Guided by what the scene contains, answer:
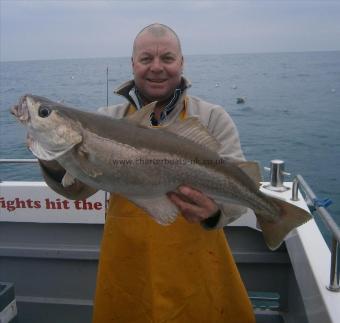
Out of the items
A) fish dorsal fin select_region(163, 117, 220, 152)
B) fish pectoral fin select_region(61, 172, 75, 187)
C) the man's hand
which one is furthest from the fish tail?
fish pectoral fin select_region(61, 172, 75, 187)

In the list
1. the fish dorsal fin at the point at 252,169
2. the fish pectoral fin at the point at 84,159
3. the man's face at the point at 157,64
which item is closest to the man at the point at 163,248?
the man's face at the point at 157,64

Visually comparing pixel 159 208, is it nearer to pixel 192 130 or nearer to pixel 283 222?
pixel 192 130

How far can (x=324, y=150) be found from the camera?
19.2 m

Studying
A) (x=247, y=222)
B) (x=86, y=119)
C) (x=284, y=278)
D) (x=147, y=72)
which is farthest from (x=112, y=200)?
(x=284, y=278)

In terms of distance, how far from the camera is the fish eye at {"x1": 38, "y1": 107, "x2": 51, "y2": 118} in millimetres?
2610

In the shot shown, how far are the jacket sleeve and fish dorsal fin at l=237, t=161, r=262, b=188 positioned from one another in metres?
0.14

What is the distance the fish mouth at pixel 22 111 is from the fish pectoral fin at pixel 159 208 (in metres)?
0.85

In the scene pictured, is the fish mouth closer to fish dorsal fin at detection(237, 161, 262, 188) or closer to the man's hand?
the man's hand

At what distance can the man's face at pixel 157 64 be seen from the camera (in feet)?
10.3

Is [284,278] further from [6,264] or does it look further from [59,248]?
[6,264]

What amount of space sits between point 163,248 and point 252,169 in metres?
0.89

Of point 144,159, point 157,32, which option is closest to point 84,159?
point 144,159

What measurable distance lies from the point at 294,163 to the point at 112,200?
1536 centimetres

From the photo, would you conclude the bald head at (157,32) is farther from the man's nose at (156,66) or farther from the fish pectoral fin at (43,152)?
the fish pectoral fin at (43,152)
